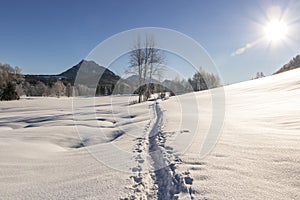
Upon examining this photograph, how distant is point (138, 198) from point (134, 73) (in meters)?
19.9

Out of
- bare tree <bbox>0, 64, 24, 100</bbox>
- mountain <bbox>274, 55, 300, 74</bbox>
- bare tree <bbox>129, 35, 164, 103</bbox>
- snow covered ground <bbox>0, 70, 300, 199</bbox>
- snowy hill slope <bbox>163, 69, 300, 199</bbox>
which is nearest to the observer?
snowy hill slope <bbox>163, 69, 300, 199</bbox>

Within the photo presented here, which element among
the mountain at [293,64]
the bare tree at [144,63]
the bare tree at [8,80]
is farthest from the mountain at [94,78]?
the mountain at [293,64]

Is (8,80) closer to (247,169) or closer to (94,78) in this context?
(94,78)

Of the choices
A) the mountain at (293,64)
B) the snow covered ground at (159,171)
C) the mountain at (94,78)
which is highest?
the mountain at (293,64)

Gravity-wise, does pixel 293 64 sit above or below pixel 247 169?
above

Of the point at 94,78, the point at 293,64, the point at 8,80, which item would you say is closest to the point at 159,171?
the point at 94,78

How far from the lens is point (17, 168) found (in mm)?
3381

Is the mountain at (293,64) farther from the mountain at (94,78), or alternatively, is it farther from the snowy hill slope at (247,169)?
the snowy hill slope at (247,169)

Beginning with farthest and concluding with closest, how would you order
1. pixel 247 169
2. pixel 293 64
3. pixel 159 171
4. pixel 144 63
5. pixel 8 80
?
pixel 293 64 < pixel 8 80 < pixel 144 63 < pixel 159 171 < pixel 247 169

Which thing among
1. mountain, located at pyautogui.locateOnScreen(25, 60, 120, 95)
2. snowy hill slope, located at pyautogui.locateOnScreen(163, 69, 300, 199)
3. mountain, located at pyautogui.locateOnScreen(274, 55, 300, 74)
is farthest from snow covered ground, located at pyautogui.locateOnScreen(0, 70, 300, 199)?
mountain, located at pyautogui.locateOnScreen(274, 55, 300, 74)

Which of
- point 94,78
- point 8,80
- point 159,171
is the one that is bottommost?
point 159,171

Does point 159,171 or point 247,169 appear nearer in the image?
point 247,169

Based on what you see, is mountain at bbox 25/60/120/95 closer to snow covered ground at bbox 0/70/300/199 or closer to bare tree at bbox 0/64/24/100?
snow covered ground at bbox 0/70/300/199

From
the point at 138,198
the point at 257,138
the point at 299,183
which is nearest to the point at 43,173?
the point at 138,198
